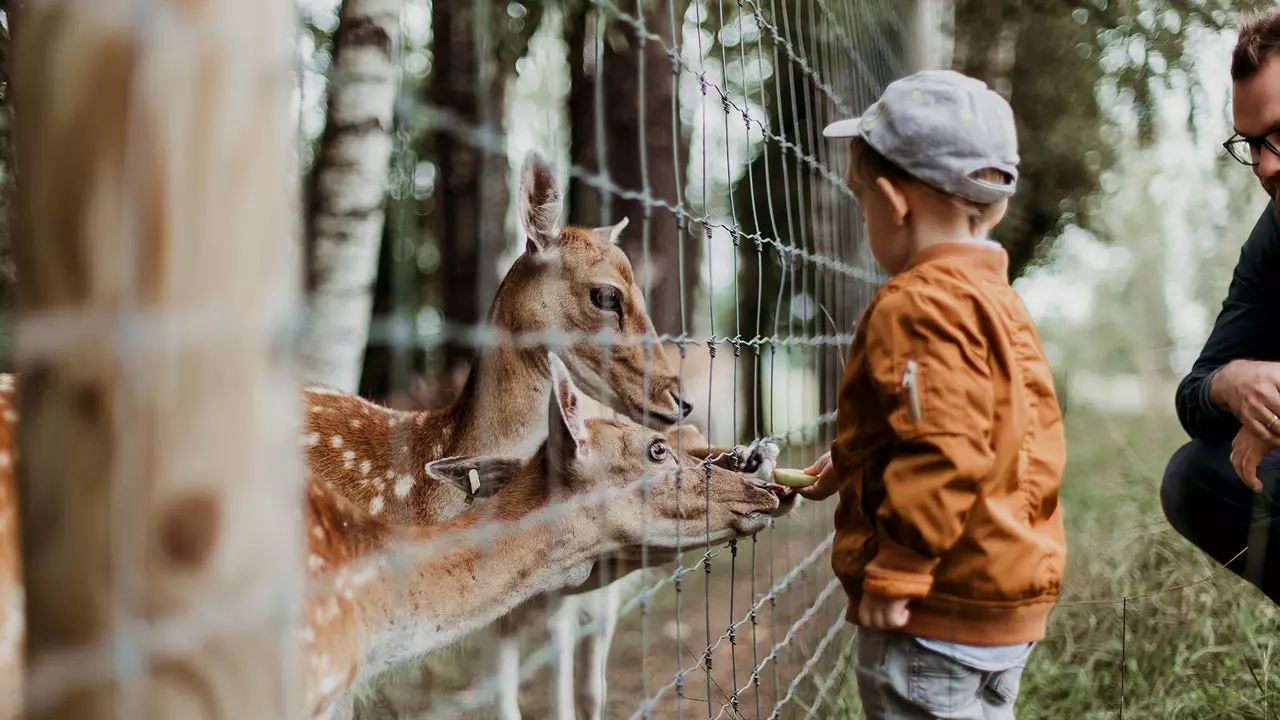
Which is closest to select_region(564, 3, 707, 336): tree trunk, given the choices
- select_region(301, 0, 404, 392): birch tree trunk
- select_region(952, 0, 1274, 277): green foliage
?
select_region(952, 0, 1274, 277): green foliage

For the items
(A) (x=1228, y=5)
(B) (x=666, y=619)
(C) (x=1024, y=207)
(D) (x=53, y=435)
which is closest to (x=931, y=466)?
(D) (x=53, y=435)

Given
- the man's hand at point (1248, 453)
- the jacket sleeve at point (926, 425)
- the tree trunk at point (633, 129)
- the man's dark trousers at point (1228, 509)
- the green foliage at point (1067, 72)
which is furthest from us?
the tree trunk at point (633, 129)

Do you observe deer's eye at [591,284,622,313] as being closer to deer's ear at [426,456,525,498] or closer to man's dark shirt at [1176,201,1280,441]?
deer's ear at [426,456,525,498]

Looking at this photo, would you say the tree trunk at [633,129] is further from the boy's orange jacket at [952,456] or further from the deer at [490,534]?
the boy's orange jacket at [952,456]

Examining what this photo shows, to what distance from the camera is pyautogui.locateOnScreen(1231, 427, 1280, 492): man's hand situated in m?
3.03

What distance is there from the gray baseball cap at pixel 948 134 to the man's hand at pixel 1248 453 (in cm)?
130

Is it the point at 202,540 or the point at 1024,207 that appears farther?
the point at 1024,207

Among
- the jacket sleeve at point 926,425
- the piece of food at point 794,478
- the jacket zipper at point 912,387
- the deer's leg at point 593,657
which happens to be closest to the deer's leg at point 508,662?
the deer's leg at point 593,657

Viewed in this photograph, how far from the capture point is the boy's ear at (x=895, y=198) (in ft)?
7.18

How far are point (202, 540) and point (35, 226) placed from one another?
0.89ft

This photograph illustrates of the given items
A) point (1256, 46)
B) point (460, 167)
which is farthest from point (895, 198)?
point (460, 167)

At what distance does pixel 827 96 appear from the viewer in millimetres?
4477

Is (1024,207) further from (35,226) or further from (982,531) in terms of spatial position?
(35,226)

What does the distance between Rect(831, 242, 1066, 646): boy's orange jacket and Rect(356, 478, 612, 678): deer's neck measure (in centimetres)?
92
